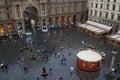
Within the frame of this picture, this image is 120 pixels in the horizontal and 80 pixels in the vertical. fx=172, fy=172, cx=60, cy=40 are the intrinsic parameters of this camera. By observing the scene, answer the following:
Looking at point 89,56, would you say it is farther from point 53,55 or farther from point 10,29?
point 10,29

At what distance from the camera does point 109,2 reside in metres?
65.4

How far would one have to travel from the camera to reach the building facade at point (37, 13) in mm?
63406

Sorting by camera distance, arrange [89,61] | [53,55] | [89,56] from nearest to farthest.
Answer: [89,61], [89,56], [53,55]

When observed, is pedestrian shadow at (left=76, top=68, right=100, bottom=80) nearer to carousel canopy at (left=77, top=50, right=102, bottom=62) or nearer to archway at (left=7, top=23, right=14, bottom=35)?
carousel canopy at (left=77, top=50, right=102, bottom=62)

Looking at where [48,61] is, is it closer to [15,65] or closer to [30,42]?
[15,65]

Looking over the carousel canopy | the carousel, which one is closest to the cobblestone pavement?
the carousel

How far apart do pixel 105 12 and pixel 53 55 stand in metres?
30.7

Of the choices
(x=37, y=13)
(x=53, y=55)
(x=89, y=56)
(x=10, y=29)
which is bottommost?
(x=53, y=55)

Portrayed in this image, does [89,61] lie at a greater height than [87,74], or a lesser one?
greater

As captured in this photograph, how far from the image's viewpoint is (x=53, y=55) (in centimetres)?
5031

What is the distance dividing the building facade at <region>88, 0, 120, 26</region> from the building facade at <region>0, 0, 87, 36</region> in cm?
867

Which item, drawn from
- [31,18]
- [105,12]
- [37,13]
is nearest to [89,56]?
[105,12]

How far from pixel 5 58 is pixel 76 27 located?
1474 inches

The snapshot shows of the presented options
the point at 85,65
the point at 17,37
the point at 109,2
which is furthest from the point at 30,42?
the point at 109,2
